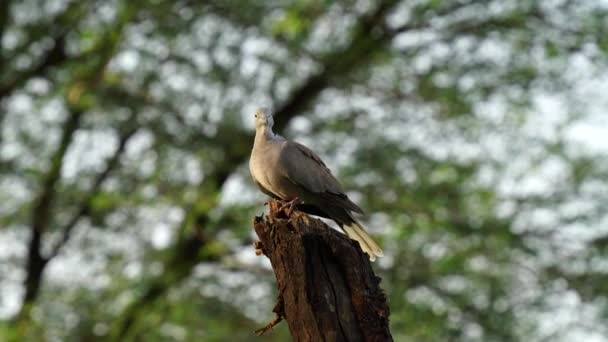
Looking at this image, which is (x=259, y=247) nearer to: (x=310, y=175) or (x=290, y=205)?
(x=290, y=205)

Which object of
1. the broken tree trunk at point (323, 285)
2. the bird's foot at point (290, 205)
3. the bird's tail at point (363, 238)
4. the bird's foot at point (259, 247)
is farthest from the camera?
the bird's tail at point (363, 238)

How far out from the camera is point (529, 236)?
1298cm

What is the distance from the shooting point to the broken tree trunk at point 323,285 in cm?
446

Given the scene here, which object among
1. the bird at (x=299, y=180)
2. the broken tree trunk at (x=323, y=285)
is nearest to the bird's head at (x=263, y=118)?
the bird at (x=299, y=180)

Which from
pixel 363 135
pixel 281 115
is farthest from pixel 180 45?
pixel 363 135

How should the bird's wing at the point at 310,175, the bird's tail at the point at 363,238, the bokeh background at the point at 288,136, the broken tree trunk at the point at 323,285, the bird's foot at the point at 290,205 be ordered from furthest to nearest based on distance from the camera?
the bokeh background at the point at 288,136
the bird's tail at the point at 363,238
the bird's wing at the point at 310,175
the bird's foot at the point at 290,205
the broken tree trunk at the point at 323,285

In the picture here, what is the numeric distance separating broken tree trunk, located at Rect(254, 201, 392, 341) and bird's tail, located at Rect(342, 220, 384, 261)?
1.39m

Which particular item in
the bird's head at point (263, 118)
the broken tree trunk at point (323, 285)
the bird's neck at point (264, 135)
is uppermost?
the bird's head at point (263, 118)

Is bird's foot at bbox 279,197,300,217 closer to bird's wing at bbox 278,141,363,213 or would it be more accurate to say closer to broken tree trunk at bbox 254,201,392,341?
bird's wing at bbox 278,141,363,213

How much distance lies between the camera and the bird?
5.96 m

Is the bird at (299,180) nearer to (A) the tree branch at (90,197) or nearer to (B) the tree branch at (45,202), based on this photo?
(A) the tree branch at (90,197)

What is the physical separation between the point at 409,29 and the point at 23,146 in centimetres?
623

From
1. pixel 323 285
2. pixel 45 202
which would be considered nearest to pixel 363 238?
pixel 323 285

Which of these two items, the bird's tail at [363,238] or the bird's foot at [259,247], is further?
the bird's tail at [363,238]
